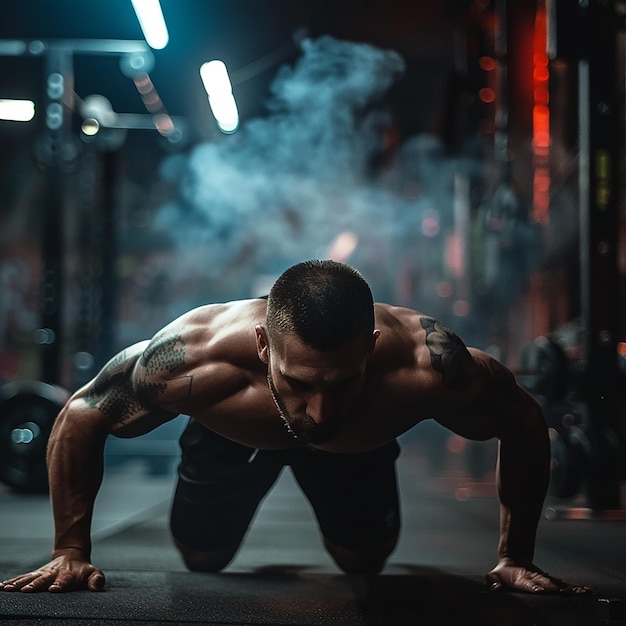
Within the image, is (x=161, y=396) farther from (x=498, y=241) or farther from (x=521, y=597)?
(x=498, y=241)

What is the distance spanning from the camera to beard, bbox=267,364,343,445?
150 centimetres

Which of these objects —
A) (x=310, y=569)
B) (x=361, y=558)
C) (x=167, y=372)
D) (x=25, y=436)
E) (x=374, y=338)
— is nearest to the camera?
(x=374, y=338)

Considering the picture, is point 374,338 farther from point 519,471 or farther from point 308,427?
point 519,471

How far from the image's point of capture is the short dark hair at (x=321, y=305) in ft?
4.81

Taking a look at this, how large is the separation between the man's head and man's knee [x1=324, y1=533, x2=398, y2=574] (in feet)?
2.69

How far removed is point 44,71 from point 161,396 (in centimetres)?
401

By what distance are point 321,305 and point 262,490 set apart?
38.2 inches

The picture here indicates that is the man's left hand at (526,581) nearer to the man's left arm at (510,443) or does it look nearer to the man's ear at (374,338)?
the man's left arm at (510,443)

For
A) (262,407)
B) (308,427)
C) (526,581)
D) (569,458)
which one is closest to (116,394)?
(262,407)

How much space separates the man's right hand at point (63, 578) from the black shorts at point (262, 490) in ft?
1.77

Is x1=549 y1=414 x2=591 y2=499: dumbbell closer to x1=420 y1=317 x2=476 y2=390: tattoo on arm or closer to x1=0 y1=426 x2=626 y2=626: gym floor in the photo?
x1=0 y1=426 x2=626 y2=626: gym floor

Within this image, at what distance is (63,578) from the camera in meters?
1.68

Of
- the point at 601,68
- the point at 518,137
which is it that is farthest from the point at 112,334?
the point at 601,68

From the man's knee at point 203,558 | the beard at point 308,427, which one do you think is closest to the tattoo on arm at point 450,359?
the beard at point 308,427
